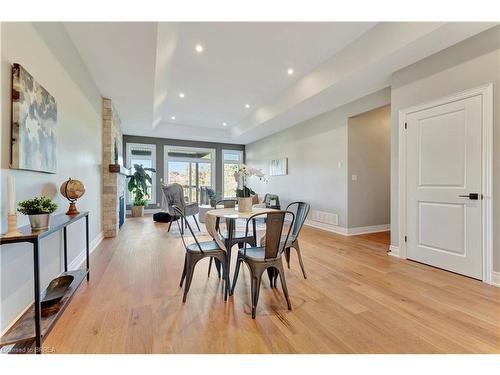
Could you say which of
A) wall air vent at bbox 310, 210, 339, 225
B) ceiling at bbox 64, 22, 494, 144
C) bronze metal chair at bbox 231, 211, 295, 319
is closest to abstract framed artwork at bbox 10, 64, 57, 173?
ceiling at bbox 64, 22, 494, 144

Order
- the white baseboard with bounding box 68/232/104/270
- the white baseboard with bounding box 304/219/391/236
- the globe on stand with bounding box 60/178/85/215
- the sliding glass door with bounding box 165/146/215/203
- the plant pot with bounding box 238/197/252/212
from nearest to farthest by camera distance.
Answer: the globe on stand with bounding box 60/178/85/215
the plant pot with bounding box 238/197/252/212
the white baseboard with bounding box 68/232/104/270
the white baseboard with bounding box 304/219/391/236
the sliding glass door with bounding box 165/146/215/203

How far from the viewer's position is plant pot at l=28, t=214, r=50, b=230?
150 cm

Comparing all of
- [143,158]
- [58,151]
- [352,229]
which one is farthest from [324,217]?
[143,158]

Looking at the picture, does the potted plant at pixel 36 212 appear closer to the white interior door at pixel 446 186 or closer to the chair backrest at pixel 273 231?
the chair backrest at pixel 273 231

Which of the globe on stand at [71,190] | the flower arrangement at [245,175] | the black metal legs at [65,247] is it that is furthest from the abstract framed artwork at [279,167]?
the black metal legs at [65,247]

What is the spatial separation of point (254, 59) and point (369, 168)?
10.4 feet

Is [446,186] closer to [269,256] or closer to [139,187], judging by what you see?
[269,256]

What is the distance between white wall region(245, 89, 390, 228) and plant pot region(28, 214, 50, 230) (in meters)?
4.51

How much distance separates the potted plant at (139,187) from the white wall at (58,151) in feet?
10.9

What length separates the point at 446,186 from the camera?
2670 mm

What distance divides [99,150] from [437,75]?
16.8 feet

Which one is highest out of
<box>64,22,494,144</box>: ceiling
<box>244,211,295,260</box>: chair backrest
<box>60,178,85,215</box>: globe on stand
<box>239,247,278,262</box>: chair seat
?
<box>64,22,494,144</box>: ceiling

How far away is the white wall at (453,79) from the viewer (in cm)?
227

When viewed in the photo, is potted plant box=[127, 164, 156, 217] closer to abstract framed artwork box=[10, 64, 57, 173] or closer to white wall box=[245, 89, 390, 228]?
white wall box=[245, 89, 390, 228]
